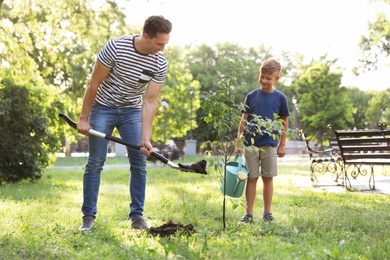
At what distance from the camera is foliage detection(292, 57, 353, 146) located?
143 feet

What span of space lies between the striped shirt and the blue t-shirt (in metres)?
1.12

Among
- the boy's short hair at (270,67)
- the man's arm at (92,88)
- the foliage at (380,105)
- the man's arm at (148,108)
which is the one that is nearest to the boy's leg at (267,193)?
the boy's short hair at (270,67)

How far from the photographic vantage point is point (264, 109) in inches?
218

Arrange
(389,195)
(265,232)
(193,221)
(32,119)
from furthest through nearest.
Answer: (32,119)
(389,195)
(193,221)
(265,232)

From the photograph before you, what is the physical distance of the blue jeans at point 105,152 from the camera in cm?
480

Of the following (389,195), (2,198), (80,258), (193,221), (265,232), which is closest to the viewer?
(80,258)

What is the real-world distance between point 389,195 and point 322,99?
119 ft

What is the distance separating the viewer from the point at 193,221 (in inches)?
206

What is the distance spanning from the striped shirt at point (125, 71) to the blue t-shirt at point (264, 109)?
1121 mm

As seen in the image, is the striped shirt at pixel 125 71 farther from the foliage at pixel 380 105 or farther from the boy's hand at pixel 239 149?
the foliage at pixel 380 105

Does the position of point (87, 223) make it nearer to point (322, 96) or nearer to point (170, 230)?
point (170, 230)

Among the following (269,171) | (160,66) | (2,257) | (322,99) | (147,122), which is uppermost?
(322,99)

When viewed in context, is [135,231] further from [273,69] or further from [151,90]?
[273,69]

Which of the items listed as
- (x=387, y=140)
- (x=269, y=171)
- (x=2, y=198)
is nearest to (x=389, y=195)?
(x=387, y=140)
